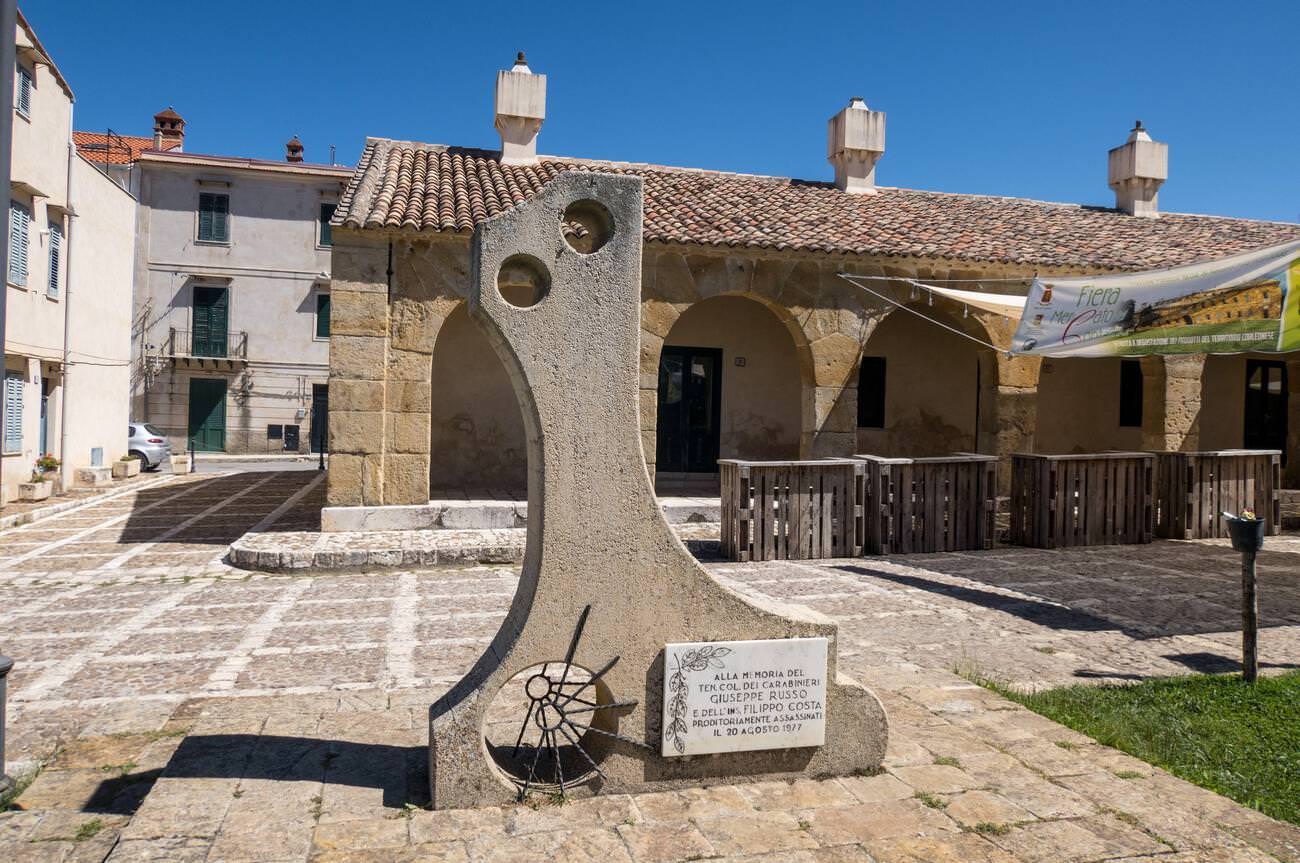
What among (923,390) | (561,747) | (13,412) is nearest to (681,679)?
(561,747)

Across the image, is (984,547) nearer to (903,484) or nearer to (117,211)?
(903,484)

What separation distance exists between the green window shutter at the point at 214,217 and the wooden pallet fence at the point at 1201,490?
2427 centimetres

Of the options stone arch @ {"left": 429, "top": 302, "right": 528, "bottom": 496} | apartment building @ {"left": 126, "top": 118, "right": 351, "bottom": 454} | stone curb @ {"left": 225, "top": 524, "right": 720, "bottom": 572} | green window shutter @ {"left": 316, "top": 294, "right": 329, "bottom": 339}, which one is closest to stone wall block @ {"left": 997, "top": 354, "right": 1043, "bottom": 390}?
stone curb @ {"left": 225, "top": 524, "right": 720, "bottom": 572}

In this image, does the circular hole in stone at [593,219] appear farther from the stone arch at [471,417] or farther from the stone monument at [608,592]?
the stone arch at [471,417]

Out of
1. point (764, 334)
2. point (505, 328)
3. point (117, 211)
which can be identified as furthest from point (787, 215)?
point (117, 211)

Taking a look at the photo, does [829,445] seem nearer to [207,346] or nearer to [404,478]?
[404,478]

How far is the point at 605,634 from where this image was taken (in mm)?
3500

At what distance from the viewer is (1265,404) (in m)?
15.9

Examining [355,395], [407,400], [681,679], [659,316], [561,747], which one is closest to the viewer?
[681,679]

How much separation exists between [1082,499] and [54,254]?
14595mm

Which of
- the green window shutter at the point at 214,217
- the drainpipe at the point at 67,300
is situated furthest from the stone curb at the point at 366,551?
the green window shutter at the point at 214,217

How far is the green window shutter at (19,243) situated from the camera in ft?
41.7

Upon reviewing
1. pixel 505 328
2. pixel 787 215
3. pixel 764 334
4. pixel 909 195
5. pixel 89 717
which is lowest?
pixel 89 717

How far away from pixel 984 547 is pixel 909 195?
24.6 ft
